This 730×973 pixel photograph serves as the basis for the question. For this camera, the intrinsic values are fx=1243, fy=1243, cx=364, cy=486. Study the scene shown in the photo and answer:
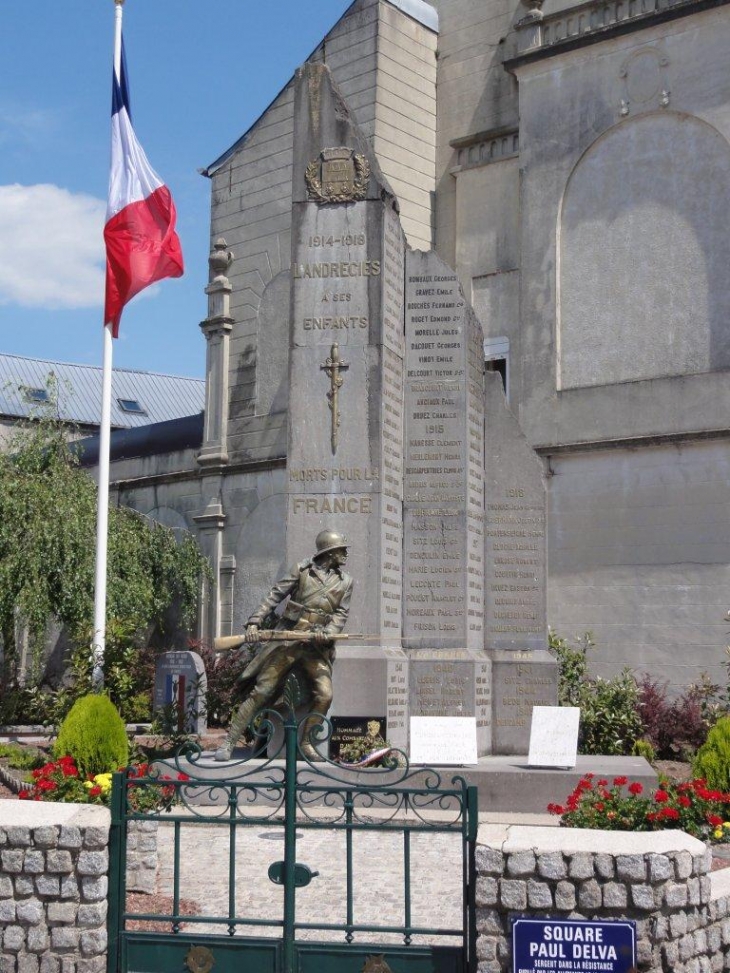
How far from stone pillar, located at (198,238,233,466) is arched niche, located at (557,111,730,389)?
25.7ft

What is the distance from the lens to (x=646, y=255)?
20.9m

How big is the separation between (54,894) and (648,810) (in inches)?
152

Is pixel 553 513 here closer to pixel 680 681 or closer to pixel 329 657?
pixel 680 681

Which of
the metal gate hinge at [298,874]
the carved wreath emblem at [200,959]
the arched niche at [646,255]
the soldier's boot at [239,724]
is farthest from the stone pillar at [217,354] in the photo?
the carved wreath emblem at [200,959]

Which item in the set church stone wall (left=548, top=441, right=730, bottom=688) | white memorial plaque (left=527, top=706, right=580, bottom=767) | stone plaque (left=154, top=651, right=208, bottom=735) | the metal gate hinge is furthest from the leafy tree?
the metal gate hinge

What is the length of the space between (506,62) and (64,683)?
576 inches

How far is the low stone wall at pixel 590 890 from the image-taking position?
20.0 ft

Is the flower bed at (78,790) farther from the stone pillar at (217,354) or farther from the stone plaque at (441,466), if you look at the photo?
the stone pillar at (217,354)

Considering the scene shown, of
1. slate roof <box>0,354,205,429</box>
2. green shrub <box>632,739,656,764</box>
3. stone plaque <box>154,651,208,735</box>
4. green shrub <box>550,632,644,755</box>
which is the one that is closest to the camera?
green shrub <box>632,739,656,764</box>

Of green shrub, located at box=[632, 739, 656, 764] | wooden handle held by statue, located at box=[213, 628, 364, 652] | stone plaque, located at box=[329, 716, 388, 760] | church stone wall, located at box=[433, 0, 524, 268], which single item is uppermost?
church stone wall, located at box=[433, 0, 524, 268]

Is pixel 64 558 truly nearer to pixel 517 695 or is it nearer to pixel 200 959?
pixel 517 695

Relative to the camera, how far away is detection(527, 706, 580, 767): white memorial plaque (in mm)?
12219

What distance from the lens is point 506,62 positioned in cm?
2266

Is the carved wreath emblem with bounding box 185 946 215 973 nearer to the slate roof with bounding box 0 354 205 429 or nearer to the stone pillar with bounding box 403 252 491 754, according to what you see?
the stone pillar with bounding box 403 252 491 754
